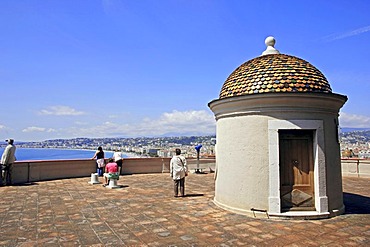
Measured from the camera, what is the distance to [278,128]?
7410mm

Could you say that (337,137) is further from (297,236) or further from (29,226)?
(29,226)

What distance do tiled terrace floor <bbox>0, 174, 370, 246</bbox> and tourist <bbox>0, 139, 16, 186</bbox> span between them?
8.21 feet

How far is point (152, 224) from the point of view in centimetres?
671

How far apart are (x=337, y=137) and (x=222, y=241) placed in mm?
4750

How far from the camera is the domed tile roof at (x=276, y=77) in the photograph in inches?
303

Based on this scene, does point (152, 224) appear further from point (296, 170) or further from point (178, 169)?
point (296, 170)

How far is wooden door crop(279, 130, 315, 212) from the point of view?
24.7 ft

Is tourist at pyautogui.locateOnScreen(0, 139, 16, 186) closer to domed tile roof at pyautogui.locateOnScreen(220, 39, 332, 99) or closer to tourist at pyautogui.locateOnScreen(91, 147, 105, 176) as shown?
tourist at pyautogui.locateOnScreen(91, 147, 105, 176)

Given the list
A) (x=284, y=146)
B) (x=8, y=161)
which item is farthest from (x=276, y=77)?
(x=8, y=161)

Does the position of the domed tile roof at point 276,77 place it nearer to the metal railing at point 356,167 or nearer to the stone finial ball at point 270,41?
the stone finial ball at point 270,41

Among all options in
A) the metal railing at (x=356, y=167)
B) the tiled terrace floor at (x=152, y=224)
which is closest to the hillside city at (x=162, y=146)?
the tiled terrace floor at (x=152, y=224)

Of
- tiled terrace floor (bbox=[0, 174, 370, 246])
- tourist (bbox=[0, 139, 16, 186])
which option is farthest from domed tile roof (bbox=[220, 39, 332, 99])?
tourist (bbox=[0, 139, 16, 186])

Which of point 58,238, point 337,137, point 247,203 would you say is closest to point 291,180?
point 247,203

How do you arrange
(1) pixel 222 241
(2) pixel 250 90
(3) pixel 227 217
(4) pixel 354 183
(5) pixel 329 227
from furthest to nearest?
1. (4) pixel 354 183
2. (2) pixel 250 90
3. (3) pixel 227 217
4. (5) pixel 329 227
5. (1) pixel 222 241
